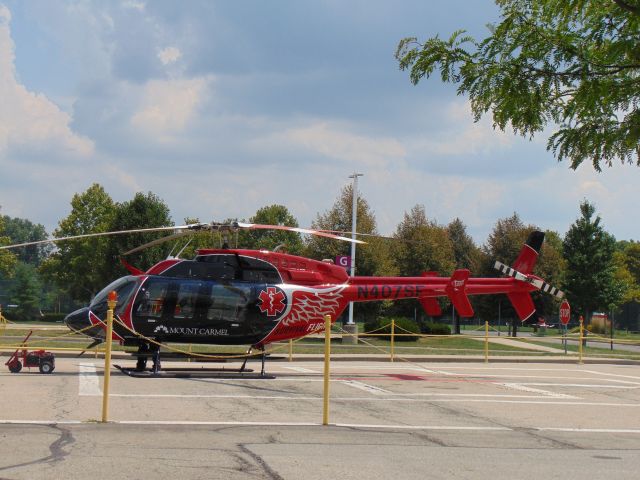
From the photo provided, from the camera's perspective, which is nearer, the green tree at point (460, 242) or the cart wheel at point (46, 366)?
the cart wheel at point (46, 366)

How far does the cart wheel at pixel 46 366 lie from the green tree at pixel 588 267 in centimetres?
4184

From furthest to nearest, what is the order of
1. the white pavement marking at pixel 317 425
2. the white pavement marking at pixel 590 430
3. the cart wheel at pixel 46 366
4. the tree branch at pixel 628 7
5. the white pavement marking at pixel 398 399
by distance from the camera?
the cart wheel at pixel 46 366
the white pavement marking at pixel 398 399
the white pavement marking at pixel 590 430
the white pavement marking at pixel 317 425
the tree branch at pixel 628 7

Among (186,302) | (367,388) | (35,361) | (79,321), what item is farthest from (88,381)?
(367,388)

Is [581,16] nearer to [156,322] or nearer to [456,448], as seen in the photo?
[456,448]

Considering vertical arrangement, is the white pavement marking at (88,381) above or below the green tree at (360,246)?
below

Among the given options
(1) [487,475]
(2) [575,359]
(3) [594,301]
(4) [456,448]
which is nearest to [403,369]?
(2) [575,359]

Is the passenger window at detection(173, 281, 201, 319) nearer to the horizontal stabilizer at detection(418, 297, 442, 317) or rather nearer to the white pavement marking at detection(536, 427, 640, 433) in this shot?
the horizontal stabilizer at detection(418, 297, 442, 317)

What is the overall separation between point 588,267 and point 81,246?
4156 centimetres

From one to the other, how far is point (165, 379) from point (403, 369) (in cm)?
762

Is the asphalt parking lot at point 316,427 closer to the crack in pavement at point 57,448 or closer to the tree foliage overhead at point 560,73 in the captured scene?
the crack in pavement at point 57,448

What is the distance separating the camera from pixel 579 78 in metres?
6.65

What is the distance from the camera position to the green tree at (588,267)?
52.9 meters

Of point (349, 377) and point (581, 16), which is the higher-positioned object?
point (581, 16)

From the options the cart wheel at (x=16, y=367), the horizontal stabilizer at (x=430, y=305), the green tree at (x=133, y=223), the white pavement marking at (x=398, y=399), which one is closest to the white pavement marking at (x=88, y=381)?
the white pavement marking at (x=398, y=399)
